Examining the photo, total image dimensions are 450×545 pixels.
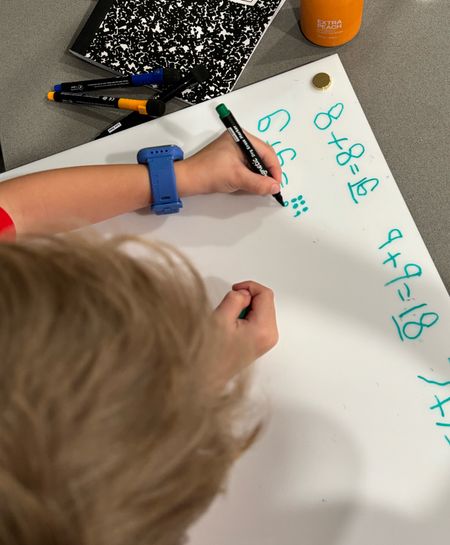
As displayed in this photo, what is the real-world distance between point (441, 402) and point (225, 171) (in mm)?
303

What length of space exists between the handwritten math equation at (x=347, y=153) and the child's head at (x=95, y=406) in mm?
282

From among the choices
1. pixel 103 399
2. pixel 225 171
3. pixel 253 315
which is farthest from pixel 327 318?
pixel 103 399

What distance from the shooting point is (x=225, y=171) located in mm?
634

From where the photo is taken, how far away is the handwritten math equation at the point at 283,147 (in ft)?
2.09

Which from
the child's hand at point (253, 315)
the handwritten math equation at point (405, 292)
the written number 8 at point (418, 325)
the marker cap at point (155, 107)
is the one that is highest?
the marker cap at point (155, 107)

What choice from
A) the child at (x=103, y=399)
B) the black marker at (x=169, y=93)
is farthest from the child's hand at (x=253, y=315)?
the black marker at (x=169, y=93)

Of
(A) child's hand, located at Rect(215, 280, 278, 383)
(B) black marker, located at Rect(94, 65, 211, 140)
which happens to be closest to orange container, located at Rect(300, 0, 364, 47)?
(B) black marker, located at Rect(94, 65, 211, 140)

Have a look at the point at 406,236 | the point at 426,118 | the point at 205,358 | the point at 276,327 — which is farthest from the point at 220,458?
the point at 426,118

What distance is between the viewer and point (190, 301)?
0.45m

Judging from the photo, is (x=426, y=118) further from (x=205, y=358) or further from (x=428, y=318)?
(x=205, y=358)

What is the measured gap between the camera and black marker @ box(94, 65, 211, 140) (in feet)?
2.20

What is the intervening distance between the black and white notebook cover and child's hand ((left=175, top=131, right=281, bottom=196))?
3.0 inches

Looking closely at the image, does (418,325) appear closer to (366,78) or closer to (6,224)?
(366,78)

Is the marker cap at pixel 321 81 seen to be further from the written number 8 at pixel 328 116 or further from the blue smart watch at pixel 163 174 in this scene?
the blue smart watch at pixel 163 174
